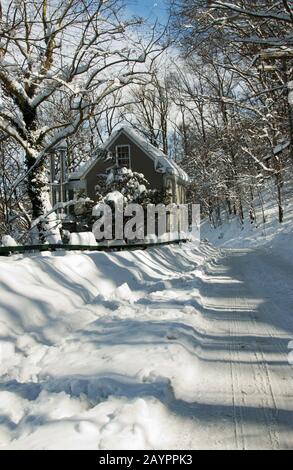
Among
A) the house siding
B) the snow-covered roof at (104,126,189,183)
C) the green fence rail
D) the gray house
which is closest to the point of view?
the green fence rail

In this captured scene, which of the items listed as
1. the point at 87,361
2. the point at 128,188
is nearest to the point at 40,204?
the point at 128,188

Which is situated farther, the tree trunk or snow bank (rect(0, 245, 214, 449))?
the tree trunk

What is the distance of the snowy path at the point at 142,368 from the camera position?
325cm

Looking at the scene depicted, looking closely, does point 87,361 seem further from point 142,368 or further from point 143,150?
point 143,150

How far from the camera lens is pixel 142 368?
14.4 ft

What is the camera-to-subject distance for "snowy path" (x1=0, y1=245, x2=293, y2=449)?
325cm

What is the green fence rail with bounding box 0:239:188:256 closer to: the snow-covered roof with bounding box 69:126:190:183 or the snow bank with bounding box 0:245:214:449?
the snow bank with bounding box 0:245:214:449

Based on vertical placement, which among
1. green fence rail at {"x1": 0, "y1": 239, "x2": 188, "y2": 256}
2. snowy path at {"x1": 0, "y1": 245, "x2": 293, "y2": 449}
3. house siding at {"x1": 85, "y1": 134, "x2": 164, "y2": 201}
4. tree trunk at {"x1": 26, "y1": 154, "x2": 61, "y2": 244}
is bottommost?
snowy path at {"x1": 0, "y1": 245, "x2": 293, "y2": 449}

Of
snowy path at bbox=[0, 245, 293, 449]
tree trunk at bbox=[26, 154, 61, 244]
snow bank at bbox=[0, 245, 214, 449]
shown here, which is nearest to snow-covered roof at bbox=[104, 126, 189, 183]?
tree trunk at bbox=[26, 154, 61, 244]

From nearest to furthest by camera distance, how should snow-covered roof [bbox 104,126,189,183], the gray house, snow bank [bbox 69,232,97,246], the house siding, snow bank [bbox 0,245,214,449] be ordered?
1. snow bank [bbox 0,245,214,449]
2. snow bank [bbox 69,232,97,246]
3. snow-covered roof [bbox 104,126,189,183]
4. the gray house
5. the house siding

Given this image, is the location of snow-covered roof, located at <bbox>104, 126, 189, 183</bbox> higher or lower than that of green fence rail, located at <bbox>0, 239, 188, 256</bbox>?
higher

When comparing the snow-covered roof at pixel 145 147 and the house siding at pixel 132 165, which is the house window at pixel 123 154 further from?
the snow-covered roof at pixel 145 147

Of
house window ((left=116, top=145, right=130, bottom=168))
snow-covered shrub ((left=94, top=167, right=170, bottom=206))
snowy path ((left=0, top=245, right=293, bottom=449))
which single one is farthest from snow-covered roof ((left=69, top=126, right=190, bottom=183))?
snowy path ((left=0, top=245, right=293, bottom=449))

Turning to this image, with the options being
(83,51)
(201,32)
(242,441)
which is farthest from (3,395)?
(201,32)
